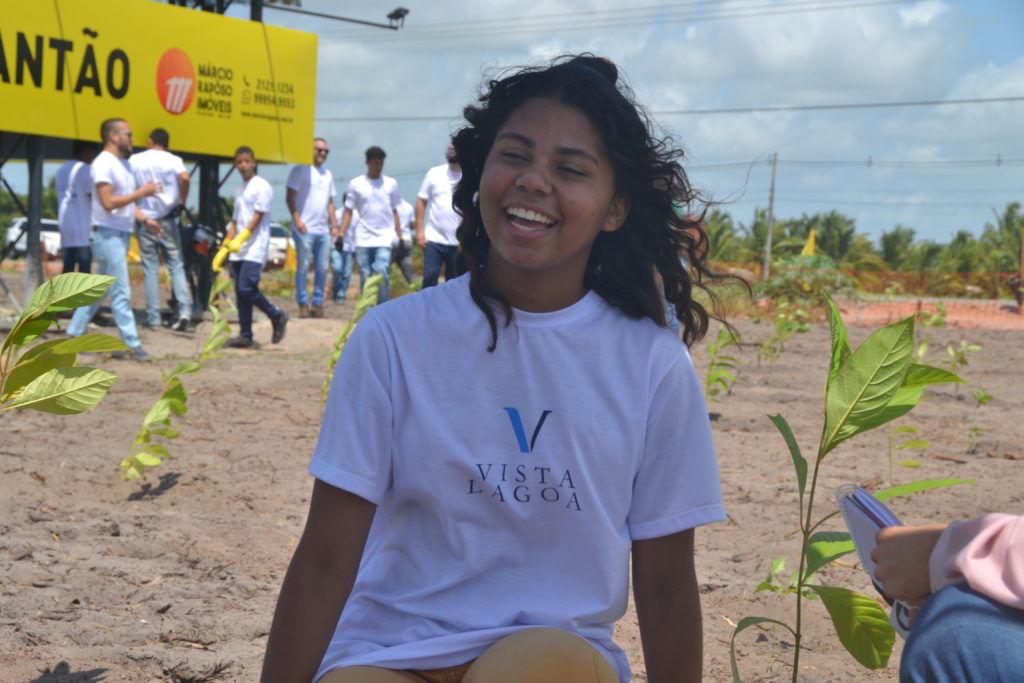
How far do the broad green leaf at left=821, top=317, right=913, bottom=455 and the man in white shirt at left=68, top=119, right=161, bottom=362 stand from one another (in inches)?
256

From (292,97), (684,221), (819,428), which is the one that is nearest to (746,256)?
(292,97)

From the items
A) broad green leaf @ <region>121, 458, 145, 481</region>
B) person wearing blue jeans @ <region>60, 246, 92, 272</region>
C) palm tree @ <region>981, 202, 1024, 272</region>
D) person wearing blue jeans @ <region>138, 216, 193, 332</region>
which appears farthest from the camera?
palm tree @ <region>981, 202, 1024, 272</region>

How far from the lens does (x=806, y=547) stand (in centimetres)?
186

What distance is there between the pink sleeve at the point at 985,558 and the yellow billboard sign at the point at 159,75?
8918mm

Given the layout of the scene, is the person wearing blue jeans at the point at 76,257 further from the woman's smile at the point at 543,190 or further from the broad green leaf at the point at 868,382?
the broad green leaf at the point at 868,382

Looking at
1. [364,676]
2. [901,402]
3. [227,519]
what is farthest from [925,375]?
[227,519]

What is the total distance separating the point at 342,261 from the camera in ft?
42.6

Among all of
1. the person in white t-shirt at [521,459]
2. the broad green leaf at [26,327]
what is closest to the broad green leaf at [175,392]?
the broad green leaf at [26,327]

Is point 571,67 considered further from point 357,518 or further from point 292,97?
point 292,97

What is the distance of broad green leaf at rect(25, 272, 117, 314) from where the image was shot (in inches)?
68.8

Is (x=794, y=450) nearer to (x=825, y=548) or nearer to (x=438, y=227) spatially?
(x=825, y=548)

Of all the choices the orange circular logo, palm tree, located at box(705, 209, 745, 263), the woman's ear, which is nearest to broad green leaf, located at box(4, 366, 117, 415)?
the woman's ear

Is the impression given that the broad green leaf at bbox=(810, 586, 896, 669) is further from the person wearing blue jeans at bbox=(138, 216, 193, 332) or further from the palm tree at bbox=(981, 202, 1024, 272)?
A: the palm tree at bbox=(981, 202, 1024, 272)

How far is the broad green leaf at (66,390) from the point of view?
1.82 meters
